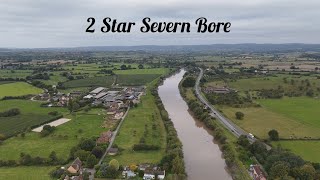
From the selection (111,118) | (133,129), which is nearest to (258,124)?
(133,129)

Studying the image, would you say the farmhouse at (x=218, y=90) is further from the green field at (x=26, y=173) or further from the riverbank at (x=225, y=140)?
the green field at (x=26, y=173)

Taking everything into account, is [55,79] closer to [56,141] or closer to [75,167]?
[56,141]

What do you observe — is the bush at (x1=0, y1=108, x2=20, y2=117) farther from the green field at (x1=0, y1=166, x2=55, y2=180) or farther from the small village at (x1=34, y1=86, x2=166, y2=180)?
the green field at (x1=0, y1=166, x2=55, y2=180)

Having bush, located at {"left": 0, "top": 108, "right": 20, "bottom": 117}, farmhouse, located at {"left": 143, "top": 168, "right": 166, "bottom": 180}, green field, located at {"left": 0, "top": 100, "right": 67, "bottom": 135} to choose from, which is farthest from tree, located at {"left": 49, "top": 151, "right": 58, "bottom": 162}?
bush, located at {"left": 0, "top": 108, "right": 20, "bottom": 117}

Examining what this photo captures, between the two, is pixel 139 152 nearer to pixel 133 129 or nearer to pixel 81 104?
pixel 133 129

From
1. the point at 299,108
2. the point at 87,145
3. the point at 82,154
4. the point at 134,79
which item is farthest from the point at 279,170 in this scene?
the point at 134,79
